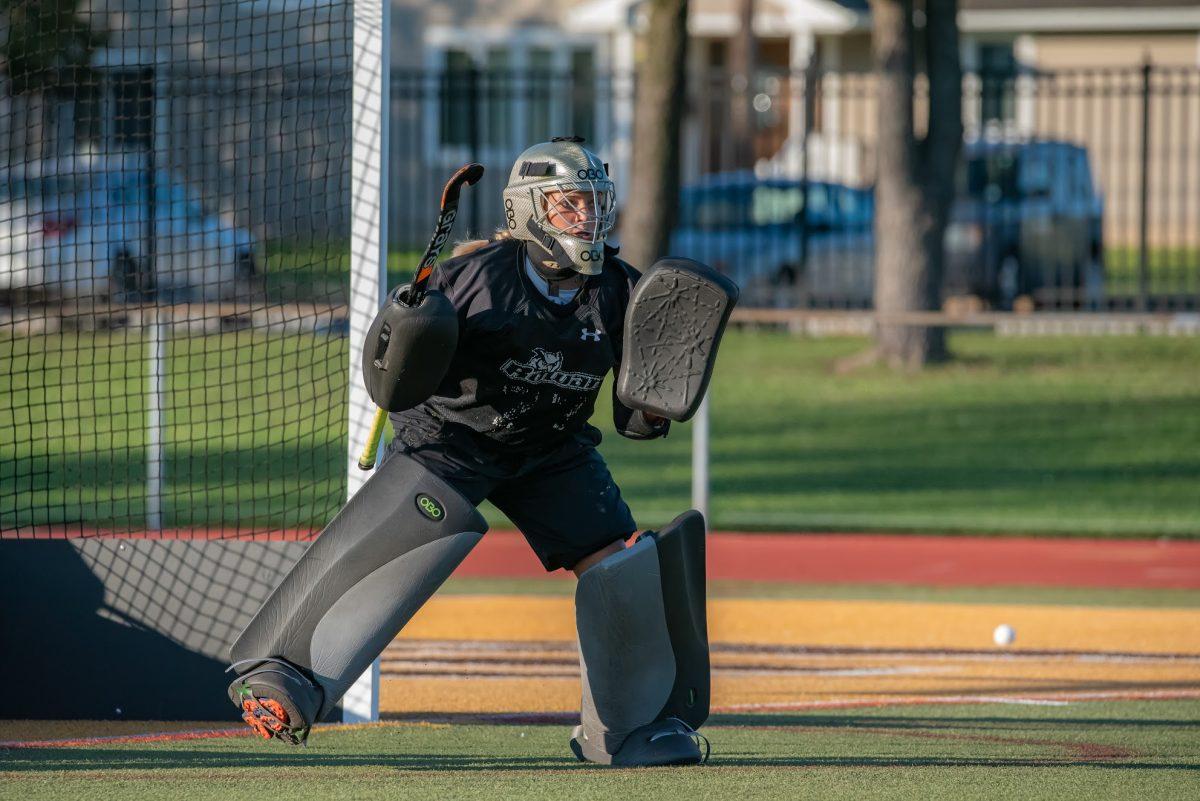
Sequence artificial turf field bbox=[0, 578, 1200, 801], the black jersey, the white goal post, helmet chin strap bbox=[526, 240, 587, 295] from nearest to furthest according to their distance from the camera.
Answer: the black jersey
helmet chin strap bbox=[526, 240, 587, 295]
artificial turf field bbox=[0, 578, 1200, 801]
the white goal post

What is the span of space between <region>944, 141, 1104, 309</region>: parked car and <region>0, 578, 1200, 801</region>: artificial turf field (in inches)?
346

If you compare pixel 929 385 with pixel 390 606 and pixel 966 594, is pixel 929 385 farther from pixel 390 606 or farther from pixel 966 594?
pixel 390 606

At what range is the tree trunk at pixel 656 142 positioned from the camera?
16.7 m

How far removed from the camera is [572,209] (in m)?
4.97

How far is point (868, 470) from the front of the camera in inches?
538

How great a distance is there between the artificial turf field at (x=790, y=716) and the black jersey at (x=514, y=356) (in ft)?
3.57

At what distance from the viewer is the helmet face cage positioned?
16.3 ft

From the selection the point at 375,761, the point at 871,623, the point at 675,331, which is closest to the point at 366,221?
the point at 675,331

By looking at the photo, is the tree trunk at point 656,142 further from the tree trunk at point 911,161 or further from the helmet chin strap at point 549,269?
the helmet chin strap at point 549,269

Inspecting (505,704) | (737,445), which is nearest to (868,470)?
(737,445)

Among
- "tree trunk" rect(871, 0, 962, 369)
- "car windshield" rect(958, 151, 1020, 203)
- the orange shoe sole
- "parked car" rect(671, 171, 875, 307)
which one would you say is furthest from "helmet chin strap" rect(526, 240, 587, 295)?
"car windshield" rect(958, 151, 1020, 203)

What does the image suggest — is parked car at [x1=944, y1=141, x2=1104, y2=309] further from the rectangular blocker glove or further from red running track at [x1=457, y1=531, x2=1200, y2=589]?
the rectangular blocker glove

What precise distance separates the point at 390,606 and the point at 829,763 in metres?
1.61

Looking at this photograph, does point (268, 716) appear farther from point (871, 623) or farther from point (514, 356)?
point (871, 623)
